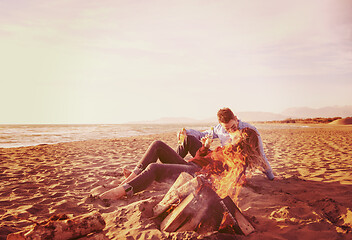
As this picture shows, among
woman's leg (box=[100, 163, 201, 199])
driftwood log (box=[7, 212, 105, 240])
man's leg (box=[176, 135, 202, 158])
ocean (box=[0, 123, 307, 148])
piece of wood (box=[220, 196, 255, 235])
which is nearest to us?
driftwood log (box=[7, 212, 105, 240])

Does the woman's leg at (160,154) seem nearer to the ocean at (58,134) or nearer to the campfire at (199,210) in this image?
the campfire at (199,210)

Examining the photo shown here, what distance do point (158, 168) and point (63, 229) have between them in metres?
1.72

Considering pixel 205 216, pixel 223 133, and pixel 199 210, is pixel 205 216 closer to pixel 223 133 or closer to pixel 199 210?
pixel 199 210

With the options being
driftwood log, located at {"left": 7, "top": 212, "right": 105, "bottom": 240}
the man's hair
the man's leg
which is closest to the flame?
the man's hair

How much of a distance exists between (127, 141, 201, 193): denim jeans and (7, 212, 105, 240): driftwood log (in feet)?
→ 3.18

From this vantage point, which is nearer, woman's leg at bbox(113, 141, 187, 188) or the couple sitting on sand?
the couple sitting on sand

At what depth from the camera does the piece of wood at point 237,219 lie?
8.30ft

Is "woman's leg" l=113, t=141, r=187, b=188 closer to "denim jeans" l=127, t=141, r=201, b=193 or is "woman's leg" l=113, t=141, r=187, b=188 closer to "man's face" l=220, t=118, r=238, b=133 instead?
"denim jeans" l=127, t=141, r=201, b=193

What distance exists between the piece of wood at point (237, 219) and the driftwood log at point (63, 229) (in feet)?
5.07

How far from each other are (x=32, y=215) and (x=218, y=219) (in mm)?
2793

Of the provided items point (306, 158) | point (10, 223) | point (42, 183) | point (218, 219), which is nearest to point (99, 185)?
point (42, 183)

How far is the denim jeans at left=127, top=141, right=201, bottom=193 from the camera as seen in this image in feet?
11.4

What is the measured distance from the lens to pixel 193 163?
3996 mm

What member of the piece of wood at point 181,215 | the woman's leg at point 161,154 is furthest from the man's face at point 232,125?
the piece of wood at point 181,215
